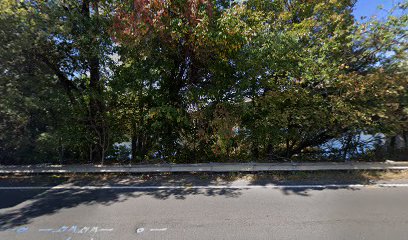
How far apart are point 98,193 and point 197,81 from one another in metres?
4.29

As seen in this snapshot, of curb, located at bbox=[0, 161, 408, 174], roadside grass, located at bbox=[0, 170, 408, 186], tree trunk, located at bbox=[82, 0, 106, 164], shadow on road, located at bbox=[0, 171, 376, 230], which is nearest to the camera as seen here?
shadow on road, located at bbox=[0, 171, 376, 230]

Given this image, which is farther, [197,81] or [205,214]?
[197,81]

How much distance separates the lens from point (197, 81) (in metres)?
8.12

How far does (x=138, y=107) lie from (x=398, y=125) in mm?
7812

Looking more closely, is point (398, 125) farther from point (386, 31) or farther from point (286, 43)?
point (286, 43)

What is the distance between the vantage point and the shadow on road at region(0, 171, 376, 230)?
5.05 metres

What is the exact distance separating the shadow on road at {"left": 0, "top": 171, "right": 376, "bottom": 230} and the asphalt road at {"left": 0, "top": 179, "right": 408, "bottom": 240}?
0.02 meters

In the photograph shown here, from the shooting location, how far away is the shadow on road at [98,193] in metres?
5.05

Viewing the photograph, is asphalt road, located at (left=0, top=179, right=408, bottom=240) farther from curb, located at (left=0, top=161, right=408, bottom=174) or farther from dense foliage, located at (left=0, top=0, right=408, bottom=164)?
dense foliage, located at (left=0, top=0, right=408, bottom=164)

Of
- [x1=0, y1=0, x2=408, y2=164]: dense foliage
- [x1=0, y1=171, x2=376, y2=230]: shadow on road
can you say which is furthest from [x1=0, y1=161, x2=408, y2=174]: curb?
[x1=0, y1=0, x2=408, y2=164]: dense foliage

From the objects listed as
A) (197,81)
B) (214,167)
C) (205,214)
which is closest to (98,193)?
(205,214)

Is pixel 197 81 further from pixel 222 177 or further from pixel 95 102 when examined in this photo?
pixel 95 102

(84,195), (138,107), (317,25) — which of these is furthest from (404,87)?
(84,195)

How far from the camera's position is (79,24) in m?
7.24
